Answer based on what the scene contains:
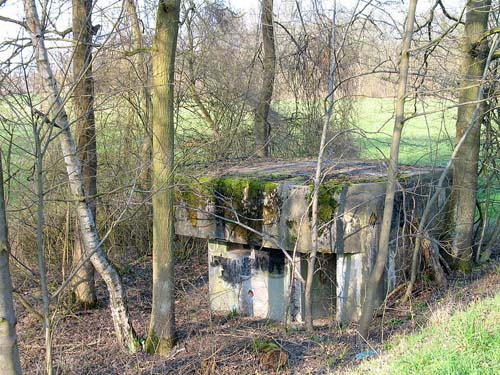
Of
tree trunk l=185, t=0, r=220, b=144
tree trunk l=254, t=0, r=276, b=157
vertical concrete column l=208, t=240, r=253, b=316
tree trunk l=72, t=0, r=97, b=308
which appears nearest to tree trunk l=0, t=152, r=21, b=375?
tree trunk l=72, t=0, r=97, b=308

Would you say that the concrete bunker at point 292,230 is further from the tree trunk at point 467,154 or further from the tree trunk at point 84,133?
the tree trunk at point 84,133

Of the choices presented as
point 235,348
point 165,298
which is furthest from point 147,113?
point 235,348

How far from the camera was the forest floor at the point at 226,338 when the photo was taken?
17.7ft

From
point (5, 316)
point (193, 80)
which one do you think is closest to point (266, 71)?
point (193, 80)

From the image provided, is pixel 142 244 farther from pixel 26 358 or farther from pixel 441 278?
pixel 441 278

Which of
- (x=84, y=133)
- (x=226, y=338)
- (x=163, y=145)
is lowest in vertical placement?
(x=226, y=338)

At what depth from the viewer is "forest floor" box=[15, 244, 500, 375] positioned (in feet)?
17.7

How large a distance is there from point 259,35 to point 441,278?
6.36 metres

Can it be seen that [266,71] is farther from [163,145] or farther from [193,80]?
[163,145]

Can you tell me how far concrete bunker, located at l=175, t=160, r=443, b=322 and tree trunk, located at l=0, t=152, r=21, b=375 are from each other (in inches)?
100

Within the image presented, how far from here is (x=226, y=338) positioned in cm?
604

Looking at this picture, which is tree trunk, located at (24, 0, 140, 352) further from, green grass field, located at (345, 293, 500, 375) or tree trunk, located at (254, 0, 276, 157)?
tree trunk, located at (254, 0, 276, 157)

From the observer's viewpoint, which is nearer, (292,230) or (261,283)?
(292,230)

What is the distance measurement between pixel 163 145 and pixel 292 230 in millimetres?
1756
